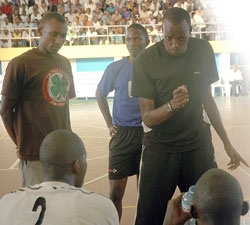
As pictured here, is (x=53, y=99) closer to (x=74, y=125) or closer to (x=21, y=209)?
(x=21, y=209)

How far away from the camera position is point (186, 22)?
2480 mm

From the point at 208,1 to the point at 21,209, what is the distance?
24.2 meters

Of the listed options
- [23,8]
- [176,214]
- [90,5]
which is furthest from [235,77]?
[176,214]

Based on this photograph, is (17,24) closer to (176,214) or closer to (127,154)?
(127,154)

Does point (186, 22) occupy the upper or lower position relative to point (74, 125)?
upper

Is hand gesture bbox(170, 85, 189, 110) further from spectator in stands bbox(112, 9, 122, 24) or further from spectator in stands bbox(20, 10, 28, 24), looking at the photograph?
spectator in stands bbox(112, 9, 122, 24)

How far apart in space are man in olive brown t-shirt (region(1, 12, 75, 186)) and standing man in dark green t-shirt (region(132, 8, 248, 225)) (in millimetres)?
736

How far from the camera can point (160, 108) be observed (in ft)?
7.99

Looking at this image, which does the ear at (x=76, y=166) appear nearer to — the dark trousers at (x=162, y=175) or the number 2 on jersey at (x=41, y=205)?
the number 2 on jersey at (x=41, y=205)

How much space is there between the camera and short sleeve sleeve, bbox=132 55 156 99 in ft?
8.35

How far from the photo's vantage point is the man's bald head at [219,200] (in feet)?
5.13

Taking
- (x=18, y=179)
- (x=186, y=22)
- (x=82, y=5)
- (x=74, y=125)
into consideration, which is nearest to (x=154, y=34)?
(x=82, y=5)

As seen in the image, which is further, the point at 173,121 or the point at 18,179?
the point at 18,179

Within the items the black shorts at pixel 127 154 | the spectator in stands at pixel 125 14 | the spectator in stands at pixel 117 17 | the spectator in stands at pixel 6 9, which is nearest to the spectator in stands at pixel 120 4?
the spectator in stands at pixel 125 14
